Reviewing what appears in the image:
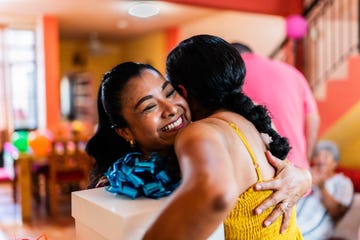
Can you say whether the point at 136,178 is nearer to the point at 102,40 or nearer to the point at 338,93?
the point at 338,93

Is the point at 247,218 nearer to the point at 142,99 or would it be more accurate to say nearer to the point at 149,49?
the point at 142,99

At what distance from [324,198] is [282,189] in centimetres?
231

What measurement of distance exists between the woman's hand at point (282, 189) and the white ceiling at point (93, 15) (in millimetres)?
4719

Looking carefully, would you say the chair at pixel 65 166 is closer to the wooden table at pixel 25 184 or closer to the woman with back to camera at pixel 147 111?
the wooden table at pixel 25 184

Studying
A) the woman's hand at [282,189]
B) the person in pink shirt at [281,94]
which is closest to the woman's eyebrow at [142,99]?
the woman's hand at [282,189]

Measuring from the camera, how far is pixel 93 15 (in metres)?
7.19

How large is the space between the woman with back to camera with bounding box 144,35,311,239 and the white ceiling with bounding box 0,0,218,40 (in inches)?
184

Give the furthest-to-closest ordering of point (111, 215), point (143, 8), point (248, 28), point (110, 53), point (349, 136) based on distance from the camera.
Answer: point (110, 53) < point (248, 28) < point (143, 8) < point (349, 136) < point (111, 215)

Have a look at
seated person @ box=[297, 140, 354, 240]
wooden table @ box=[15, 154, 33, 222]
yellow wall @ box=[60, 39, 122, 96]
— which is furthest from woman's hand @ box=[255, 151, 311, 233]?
yellow wall @ box=[60, 39, 122, 96]

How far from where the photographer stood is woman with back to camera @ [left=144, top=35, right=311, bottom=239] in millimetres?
668

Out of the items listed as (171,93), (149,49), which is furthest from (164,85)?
(149,49)

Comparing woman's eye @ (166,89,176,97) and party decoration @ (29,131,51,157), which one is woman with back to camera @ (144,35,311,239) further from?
party decoration @ (29,131,51,157)

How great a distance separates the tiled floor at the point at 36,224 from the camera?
12.8 ft

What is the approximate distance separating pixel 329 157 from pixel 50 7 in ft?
16.3
